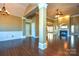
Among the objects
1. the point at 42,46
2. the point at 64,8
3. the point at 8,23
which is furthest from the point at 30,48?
the point at 64,8

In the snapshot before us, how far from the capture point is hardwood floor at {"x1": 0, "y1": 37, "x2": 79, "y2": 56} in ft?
7.90

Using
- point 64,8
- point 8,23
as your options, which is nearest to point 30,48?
point 8,23

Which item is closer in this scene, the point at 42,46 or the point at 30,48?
the point at 42,46

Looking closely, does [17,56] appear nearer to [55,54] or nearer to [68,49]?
[55,54]

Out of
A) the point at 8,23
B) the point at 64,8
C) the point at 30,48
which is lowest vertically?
the point at 30,48

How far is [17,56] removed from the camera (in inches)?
91.7

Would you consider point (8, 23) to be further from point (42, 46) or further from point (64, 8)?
point (64, 8)

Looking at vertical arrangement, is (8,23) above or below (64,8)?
below

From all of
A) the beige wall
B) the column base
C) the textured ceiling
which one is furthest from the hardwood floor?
the textured ceiling

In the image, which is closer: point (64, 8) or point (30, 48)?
point (64, 8)

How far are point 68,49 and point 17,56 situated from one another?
1.13 metres

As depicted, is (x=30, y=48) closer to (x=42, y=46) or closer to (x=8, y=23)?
(x=42, y=46)

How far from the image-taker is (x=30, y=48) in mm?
2676

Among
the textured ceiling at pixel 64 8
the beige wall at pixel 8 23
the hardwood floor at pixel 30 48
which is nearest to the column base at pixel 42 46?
the hardwood floor at pixel 30 48
